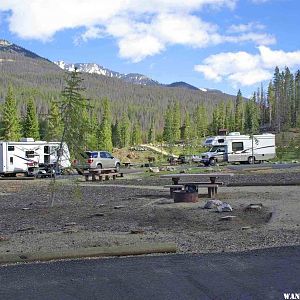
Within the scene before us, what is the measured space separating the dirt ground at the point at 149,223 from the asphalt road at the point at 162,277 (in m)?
1.01

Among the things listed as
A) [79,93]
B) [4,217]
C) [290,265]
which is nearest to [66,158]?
[79,93]

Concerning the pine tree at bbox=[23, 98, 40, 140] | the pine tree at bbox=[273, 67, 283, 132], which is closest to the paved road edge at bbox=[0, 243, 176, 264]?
the pine tree at bbox=[23, 98, 40, 140]

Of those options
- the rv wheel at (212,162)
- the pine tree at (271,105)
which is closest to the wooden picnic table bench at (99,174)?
the rv wheel at (212,162)

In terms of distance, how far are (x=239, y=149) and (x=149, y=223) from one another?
39056 mm

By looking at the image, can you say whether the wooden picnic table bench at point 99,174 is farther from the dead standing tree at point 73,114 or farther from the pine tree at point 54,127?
the dead standing tree at point 73,114

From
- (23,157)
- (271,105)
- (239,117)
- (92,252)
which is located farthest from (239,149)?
(271,105)

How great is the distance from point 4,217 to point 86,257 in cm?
648

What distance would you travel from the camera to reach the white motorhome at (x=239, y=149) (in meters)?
49.4

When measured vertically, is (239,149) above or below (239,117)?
below

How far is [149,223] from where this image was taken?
11867mm

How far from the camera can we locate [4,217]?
45.0 feet

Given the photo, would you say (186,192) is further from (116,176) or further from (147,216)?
(116,176)

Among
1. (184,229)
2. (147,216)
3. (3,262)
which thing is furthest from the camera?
(147,216)

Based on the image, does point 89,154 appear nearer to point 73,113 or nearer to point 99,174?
point 99,174
